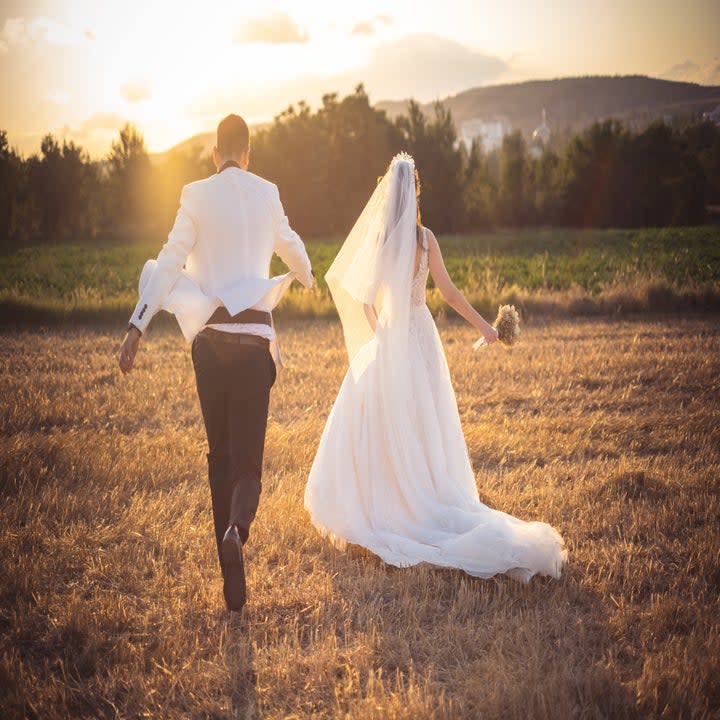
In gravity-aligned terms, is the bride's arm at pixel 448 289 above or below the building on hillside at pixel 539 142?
below

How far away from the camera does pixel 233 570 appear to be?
423 centimetres

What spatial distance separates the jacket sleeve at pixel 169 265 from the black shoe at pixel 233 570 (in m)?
1.38

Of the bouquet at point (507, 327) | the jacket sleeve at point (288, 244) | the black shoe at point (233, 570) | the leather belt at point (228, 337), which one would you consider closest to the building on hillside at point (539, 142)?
the bouquet at point (507, 327)

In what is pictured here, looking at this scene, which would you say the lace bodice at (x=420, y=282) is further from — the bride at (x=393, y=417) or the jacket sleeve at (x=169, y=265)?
the jacket sleeve at (x=169, y=265)

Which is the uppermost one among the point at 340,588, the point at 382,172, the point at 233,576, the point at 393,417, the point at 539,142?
the point at 539,142

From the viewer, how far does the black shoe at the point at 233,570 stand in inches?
A: 163

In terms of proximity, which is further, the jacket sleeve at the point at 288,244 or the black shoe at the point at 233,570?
the jacket sleeve at the point at 288,244

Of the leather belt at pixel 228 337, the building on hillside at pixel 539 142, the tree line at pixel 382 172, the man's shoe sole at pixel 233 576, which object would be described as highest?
the building on hillside at pixel 539 142

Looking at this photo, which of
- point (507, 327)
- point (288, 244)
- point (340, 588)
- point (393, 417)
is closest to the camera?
point (288, 244)

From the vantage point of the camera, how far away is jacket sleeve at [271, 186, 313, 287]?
4.51 metres

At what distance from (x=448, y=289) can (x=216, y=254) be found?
206cm

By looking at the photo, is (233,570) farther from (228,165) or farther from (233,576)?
(228,165)

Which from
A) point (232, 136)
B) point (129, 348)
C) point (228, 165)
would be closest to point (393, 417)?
point (129, 348)

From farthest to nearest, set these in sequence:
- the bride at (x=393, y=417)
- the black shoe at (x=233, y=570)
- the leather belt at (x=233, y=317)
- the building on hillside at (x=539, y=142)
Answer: the building on hillside at (x=539, y=142) → the bride at (x=393, y=417) → the leather belt at (x=233, y=317) → the black shoe at (x=233, y=570)
